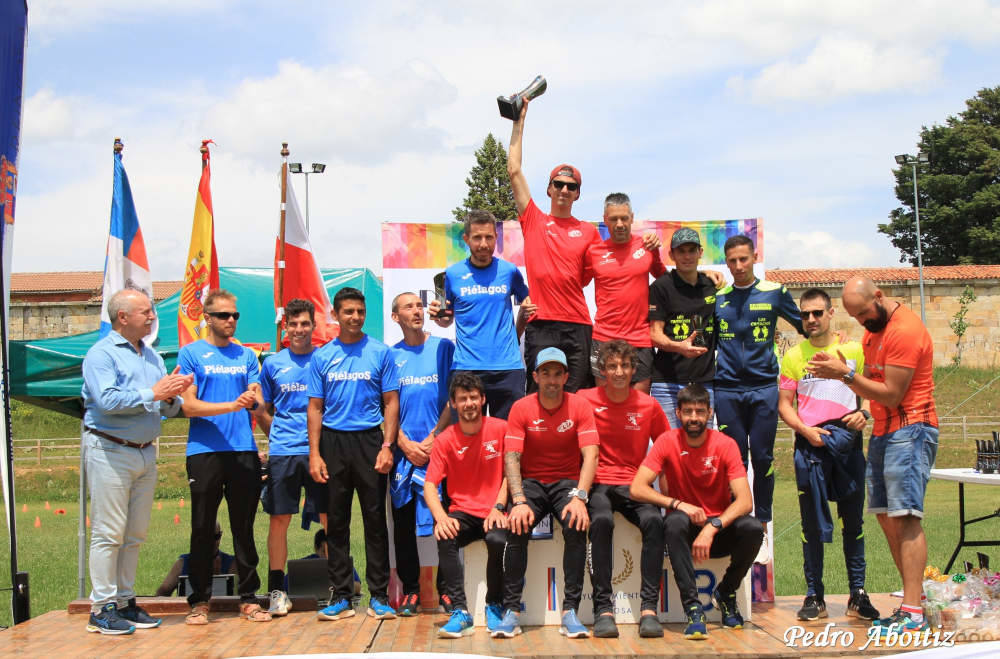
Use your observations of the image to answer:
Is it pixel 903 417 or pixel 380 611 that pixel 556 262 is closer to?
pixel 903 417

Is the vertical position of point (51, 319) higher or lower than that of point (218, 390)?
higher

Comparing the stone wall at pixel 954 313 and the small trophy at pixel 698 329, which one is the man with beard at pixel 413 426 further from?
the stone wall at pixel 954 313

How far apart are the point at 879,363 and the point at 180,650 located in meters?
4.39

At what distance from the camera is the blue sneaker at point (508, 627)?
5.37m

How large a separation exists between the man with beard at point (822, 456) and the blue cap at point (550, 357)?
5.43 ft

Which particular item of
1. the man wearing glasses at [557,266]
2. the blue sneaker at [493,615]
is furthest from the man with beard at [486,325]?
the blue sneaker at [493,615]

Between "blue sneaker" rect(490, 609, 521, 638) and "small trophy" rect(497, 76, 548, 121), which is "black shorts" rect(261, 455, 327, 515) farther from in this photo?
"small trophy" rect(497, 76, 548, 121)

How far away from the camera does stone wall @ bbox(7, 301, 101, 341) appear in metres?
37.0

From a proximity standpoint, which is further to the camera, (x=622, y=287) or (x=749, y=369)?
(x=622, y=287)

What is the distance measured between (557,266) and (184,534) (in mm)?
9538

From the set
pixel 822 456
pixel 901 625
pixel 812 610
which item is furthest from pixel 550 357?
pixel 901 625

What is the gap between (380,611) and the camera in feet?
19.8

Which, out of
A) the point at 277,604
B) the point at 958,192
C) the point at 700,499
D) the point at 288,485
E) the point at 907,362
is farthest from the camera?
the point at 958,192

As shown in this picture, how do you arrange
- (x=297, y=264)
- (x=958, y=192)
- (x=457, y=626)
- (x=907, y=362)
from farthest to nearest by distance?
(x=958, y=192), (x=297, y=264), (x=457, y=626), (x=907, y=362)
